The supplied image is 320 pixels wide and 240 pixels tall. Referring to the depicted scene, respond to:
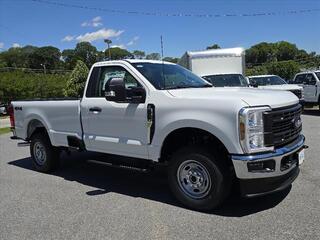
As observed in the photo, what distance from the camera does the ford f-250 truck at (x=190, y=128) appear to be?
4.89 meters

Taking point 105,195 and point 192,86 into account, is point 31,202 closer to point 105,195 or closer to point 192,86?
point 105,195

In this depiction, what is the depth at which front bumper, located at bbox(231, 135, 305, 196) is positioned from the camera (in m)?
4.85

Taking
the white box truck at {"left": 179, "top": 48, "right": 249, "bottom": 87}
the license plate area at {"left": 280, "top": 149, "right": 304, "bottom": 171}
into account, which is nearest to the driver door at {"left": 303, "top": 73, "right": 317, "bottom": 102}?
the white box truck at {"left": 179, "top": 48, "right": 249, "bottom": 87}

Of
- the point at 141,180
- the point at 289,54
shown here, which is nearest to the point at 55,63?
the point at 289,54

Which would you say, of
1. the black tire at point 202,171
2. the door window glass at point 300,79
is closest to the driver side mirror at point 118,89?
the black tire at point 202,171

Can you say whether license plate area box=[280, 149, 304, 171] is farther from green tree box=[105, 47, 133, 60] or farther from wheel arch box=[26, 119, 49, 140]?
wheel arch box=[26, 119, 49, 140]

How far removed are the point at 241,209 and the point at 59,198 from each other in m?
2.80

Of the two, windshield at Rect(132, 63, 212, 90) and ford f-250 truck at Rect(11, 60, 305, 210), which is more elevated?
windshield at Rect(132, 63, 212, 90)

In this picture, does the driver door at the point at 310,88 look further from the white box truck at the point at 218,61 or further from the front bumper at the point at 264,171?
the front bumper at the point at 264,171

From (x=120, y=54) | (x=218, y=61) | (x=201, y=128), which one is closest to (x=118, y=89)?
(x=201, y=128)

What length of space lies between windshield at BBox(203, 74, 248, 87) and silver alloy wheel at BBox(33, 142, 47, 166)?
26.9 ft

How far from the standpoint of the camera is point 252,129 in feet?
15.8

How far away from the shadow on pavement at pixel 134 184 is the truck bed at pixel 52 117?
27.1 inches

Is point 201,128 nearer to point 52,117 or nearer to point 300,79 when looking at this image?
point 52,117
